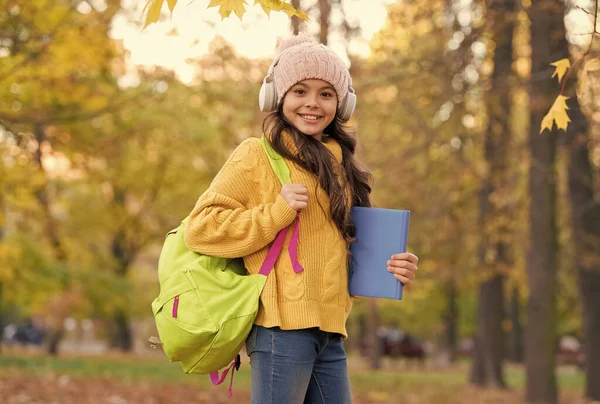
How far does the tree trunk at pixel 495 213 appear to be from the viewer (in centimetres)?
1015

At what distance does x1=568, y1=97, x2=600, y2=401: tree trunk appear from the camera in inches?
471

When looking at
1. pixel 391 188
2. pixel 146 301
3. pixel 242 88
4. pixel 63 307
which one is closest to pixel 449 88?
pixel 391 188

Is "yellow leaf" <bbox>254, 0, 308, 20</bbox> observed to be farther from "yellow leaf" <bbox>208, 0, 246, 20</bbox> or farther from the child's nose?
the child's nose

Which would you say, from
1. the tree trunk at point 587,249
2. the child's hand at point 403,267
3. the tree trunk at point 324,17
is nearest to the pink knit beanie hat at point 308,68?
the child's hand at point 403,267

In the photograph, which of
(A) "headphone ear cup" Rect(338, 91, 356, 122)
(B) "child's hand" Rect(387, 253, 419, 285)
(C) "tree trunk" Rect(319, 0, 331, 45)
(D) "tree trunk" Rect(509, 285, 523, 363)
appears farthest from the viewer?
(D) "tree trunk" Rect(509, 285, 523, 363)

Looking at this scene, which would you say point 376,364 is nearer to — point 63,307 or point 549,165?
point 63,307

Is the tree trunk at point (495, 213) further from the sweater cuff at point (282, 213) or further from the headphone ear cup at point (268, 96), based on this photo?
the sweater cuff at point (282, 213)

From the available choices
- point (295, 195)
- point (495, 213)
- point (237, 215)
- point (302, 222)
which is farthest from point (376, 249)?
point (495, 213)

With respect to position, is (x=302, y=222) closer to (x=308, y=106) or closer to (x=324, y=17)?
(x=308, y=106)

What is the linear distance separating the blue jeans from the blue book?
0.25 metres

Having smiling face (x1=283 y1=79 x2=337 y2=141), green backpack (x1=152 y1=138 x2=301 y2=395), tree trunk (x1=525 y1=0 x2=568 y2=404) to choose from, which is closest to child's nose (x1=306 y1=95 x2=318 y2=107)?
smiling face (x1=283 y1=79 x2=337 y2=141)

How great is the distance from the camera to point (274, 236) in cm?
302

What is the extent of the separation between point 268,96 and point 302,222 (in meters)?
0.54

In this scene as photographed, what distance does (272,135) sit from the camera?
3211 mm
